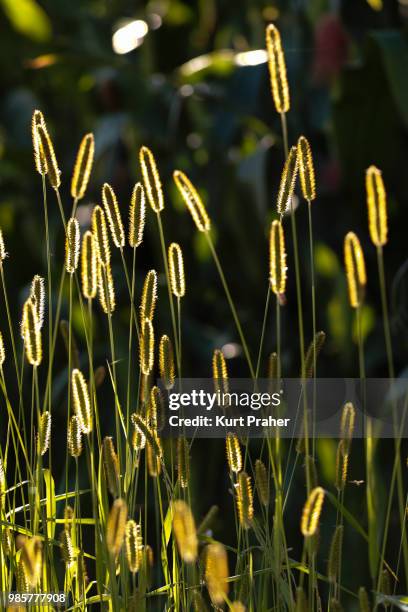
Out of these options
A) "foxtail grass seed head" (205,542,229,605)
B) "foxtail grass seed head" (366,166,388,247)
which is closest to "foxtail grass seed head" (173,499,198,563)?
"foxtail grass seed head" (205,542,229,605)

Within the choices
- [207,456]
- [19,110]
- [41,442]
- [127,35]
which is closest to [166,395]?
[41,442]

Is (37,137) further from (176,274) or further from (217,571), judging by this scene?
(217,571)

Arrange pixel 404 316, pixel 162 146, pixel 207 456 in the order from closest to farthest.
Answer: pixel 404 316
pixel 207 456
pixel 162 146

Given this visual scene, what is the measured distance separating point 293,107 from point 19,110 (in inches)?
20.2

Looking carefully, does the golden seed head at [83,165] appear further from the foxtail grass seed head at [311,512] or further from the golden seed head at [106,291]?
the foxtail grass seed head at [311,512]

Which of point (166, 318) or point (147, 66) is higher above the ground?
point (147, 66)

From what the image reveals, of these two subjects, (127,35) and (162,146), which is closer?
(162,146)

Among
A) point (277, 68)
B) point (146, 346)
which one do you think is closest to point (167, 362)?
point (146, 346)

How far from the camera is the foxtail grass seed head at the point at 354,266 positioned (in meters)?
0.35

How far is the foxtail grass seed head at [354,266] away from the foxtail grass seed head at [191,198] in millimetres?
71

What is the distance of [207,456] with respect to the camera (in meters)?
1.13

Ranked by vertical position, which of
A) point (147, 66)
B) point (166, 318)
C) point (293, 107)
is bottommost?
point (166, 318)

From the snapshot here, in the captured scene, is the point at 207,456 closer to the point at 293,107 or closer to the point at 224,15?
the point at 293,107

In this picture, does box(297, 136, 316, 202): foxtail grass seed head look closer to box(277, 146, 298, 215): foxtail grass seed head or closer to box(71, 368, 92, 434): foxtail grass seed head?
box(277, 146, 298, 215): foxtail grass seed head
